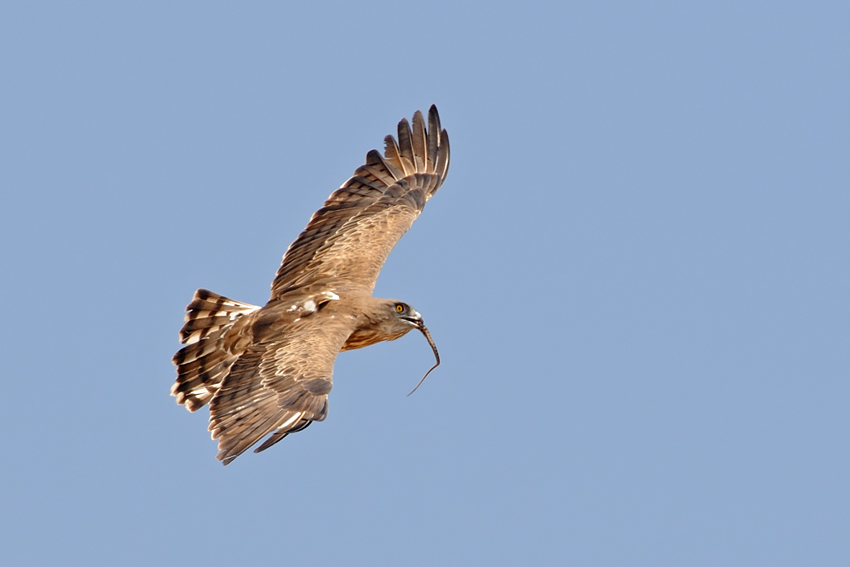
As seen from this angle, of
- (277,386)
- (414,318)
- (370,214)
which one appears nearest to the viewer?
(277,386)

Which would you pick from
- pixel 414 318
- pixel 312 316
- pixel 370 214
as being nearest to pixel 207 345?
pixel 312 316

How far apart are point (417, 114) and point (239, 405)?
612 cm

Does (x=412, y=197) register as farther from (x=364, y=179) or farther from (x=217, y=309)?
(x=217, y=309)

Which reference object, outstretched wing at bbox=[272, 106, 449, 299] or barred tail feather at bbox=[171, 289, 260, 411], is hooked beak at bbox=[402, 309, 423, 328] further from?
barred tail feather at bbox=[171, 289, 260, 411]

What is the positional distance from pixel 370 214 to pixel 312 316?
8.44 ft

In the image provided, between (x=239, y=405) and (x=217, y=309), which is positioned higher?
(x=217, y=309)

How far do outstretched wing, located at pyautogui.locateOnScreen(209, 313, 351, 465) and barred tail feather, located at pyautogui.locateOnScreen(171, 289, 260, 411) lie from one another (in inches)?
25.9

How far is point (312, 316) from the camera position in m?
15.6

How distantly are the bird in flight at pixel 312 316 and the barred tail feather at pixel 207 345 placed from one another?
0.04ft

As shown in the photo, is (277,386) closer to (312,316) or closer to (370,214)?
(312,316)

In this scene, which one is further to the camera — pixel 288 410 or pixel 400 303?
pixel 400 303

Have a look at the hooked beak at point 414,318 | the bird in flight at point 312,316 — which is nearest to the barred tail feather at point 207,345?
the bird in flight at point 312,316

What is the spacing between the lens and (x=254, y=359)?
1488 cm

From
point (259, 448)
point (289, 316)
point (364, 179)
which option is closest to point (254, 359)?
point (289, 316)
